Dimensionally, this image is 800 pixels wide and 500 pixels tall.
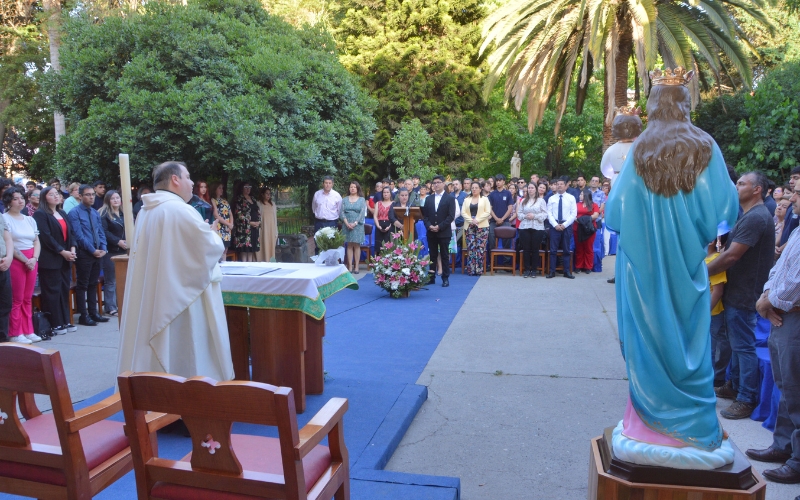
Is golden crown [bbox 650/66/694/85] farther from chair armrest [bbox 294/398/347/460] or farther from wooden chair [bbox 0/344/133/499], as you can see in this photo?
wooden chair [bbox 0/344/133/499]

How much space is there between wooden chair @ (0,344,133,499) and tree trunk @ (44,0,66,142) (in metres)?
14.9

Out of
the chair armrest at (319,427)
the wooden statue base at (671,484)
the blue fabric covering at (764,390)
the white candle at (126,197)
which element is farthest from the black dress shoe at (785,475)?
the white candle at (126,197)

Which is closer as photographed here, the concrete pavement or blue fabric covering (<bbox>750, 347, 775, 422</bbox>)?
the concrete pavement

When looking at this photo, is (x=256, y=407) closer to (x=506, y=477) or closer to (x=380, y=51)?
(x=506, y=477)

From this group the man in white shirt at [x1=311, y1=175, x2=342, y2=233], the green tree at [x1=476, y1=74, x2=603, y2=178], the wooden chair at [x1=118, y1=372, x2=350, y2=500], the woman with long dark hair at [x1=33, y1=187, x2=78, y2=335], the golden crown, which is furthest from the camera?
the green tree at [x1=476, y1=74, x2=603, y2=178]

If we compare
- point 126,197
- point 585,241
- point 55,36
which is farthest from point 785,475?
point 55,36

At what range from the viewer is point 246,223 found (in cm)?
1185

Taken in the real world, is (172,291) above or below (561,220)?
above

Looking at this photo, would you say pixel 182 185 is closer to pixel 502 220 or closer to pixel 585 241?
pixel 502 220

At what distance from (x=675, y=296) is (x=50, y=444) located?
9.68 ft

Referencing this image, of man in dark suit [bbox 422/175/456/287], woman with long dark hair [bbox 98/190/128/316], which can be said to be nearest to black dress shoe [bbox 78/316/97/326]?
woman with long dark hair [bbox 98/190/128/316]

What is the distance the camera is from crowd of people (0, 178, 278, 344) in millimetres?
7148

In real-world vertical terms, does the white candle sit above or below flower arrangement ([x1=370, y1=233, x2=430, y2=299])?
above

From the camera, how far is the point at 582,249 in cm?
1328
